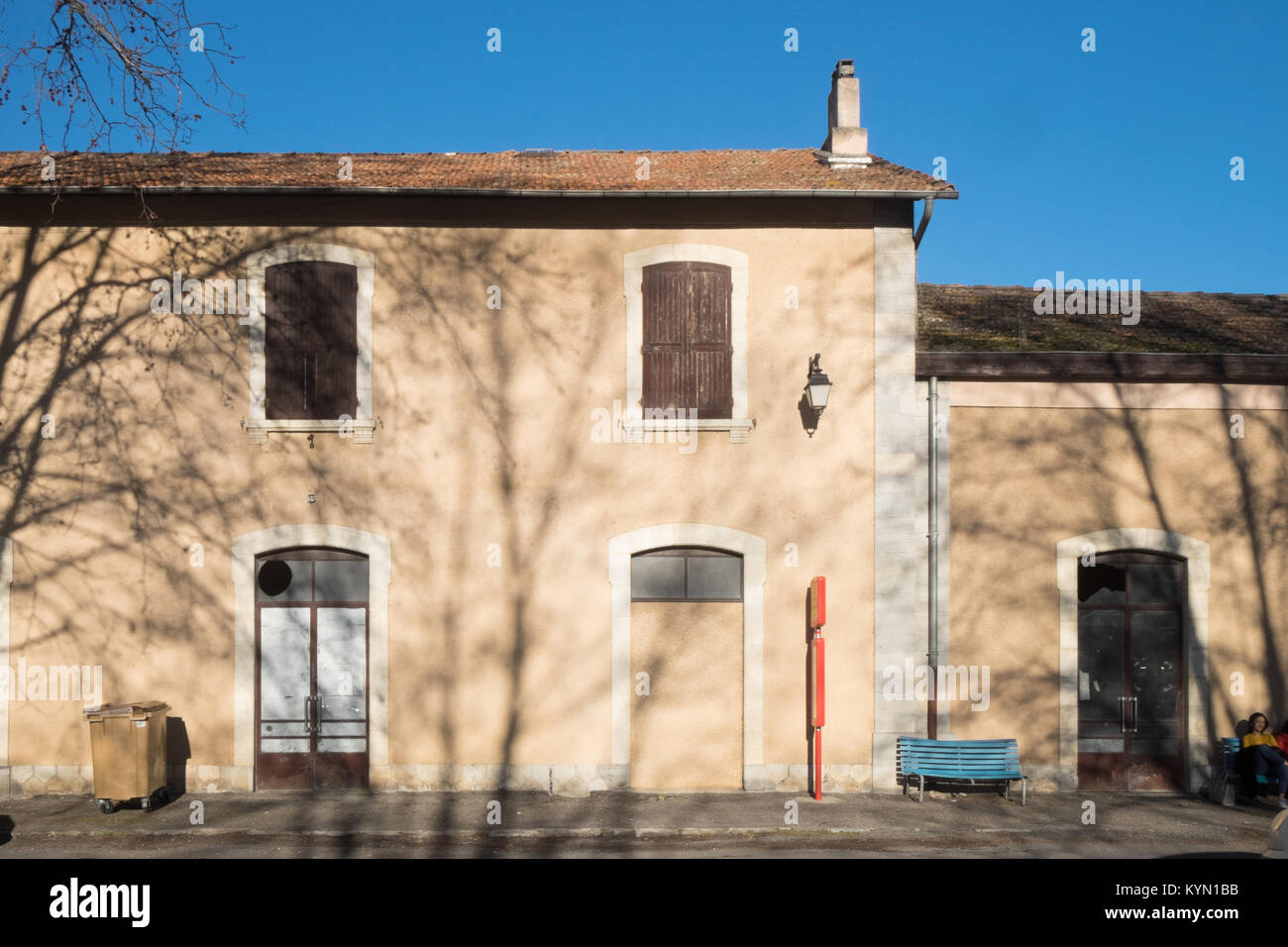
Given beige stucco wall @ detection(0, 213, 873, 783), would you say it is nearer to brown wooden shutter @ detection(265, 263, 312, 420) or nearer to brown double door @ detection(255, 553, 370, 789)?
brown wooden shutter @ detection(265, 263, 312, 420)

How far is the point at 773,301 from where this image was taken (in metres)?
11.8

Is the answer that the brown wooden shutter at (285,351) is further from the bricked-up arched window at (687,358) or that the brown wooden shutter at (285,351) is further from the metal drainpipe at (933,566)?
the metal drainpipe at (933,566)

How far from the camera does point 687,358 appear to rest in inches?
462

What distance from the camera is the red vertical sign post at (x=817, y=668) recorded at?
1114 centimetres

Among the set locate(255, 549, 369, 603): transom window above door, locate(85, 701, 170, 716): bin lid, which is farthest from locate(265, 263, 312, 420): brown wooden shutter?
locate(85, 701, 170, 716): bin lid

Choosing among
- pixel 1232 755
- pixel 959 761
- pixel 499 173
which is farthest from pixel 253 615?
pixel 1232 755

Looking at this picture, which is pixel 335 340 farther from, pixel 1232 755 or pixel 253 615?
pixel 1232 755

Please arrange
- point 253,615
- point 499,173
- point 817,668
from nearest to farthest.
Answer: point 817,668 → point 253,615 → point 499,173

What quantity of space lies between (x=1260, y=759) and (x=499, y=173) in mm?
11200

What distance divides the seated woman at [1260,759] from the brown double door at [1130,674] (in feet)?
2.12

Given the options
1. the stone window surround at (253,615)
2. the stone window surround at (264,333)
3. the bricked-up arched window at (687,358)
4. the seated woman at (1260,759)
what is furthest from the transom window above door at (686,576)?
the seated woman at (1260,759)

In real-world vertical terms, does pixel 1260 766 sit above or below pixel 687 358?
below

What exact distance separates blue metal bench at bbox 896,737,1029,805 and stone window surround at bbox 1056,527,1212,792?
0.90 metres

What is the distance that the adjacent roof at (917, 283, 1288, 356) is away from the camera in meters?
12.5
